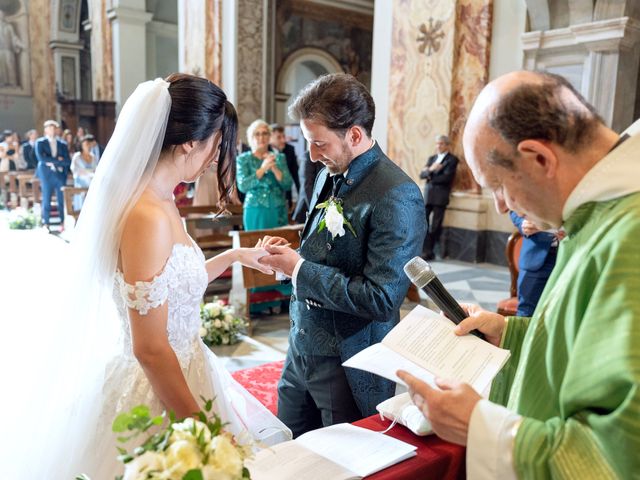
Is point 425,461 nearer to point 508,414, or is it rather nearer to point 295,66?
point 508,414

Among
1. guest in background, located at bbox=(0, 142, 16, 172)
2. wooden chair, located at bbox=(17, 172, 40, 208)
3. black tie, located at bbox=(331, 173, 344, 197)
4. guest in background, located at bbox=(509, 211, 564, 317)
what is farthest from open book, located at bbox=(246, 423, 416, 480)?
guest in background, located at bbox=(0, 142, 16, 172)

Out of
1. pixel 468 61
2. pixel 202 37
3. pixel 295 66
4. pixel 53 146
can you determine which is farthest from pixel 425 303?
pixel 295 66

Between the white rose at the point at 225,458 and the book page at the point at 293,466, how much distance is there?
39cm

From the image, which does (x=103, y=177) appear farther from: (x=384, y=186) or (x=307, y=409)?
(x=307, y=409)

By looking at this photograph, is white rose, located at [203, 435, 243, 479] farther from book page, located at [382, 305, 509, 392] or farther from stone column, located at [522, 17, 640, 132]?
stone column, located at [522, 17, 640, 132]

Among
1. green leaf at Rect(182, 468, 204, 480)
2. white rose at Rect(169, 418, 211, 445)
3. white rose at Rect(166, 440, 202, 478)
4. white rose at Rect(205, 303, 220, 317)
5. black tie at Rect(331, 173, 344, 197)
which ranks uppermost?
black tie at Rect(331, 173, 344, 197)

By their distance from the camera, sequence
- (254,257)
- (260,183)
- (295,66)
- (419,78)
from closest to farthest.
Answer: (254,257) < (260,183) < (419,78) < (295,66)

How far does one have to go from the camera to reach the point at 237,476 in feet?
2.98

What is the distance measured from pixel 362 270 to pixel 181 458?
3.55ft

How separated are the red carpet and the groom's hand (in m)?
1.69

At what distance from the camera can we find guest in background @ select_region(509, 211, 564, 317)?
3.28 m

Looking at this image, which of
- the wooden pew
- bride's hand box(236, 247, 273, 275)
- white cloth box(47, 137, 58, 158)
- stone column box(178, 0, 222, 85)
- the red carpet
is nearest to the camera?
bride's hand box(236, 247, 273, 275)

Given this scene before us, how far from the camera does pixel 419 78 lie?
8.05 metres

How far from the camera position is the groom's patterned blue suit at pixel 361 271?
1.78 meters
